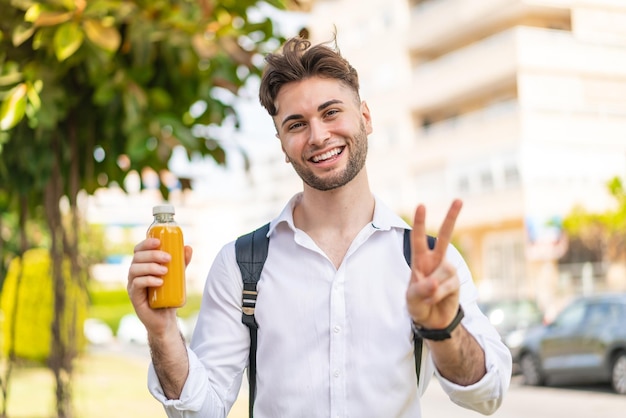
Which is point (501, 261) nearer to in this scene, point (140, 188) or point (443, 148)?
point (443, 148)

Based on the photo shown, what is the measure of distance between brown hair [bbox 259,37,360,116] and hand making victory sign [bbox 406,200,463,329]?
67cm

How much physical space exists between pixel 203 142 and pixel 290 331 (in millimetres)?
2663

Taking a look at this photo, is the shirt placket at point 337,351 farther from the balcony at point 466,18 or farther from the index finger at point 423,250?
the balcony at point 466,18

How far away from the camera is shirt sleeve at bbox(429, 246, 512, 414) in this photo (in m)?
2.29

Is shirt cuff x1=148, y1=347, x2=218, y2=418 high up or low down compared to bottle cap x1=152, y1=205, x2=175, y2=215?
down

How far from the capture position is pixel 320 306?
8.39 ft

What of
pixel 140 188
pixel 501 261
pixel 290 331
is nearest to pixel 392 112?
pixel 501 261

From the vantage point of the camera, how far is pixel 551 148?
3416 centimetres

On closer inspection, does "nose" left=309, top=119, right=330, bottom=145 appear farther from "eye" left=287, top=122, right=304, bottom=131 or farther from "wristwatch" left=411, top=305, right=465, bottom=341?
"wristwatch" left=411, top=305, right=465, bottom=341

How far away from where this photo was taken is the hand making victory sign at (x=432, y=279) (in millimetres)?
2078

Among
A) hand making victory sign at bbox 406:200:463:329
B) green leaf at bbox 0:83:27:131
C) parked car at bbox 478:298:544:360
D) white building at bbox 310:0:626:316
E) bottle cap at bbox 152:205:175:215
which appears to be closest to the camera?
hand making victory sign at bbox 406:200:463:329

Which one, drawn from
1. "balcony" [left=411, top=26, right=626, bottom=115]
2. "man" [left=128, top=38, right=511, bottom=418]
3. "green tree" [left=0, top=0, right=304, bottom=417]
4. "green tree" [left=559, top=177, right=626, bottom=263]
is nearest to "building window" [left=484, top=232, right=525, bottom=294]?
"green tree" [left=559, top=177, right=626, bottom=263]

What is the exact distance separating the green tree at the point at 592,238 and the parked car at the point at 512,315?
8.94 meters

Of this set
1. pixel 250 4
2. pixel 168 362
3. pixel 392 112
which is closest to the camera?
pixel 168 362
